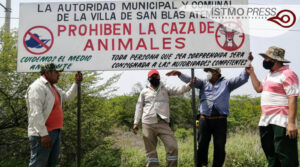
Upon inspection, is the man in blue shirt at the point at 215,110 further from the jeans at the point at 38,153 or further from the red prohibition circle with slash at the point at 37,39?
the jeans at the point at 38,153

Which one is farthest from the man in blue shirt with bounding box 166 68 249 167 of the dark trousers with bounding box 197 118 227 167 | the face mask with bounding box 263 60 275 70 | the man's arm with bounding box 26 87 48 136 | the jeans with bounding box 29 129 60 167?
the jeans with bounding box 29 129 60 167

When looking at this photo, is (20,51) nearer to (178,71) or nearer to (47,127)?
(47,127)

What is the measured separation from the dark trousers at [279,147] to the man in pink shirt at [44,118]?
3092mm

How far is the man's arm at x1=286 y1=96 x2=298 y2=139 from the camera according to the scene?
3.59m

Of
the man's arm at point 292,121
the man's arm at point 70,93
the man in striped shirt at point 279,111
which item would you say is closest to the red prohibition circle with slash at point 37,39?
the man's arm at point 70,93

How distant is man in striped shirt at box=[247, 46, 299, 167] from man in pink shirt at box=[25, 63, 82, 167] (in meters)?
3.06

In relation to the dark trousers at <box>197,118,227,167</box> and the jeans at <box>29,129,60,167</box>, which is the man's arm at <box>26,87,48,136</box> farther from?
the dark trousers at <box>197,118,227,167</box>

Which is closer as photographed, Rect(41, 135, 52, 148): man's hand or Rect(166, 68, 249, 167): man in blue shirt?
Rect(41, 135, 52, 148): man's hand

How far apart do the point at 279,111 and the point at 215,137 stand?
1.36m

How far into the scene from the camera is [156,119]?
507 centimetres

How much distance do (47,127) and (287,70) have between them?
141 inches

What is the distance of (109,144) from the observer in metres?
8.27

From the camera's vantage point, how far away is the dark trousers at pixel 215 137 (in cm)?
480

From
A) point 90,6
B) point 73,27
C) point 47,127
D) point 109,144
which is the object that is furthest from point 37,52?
point 109,144
